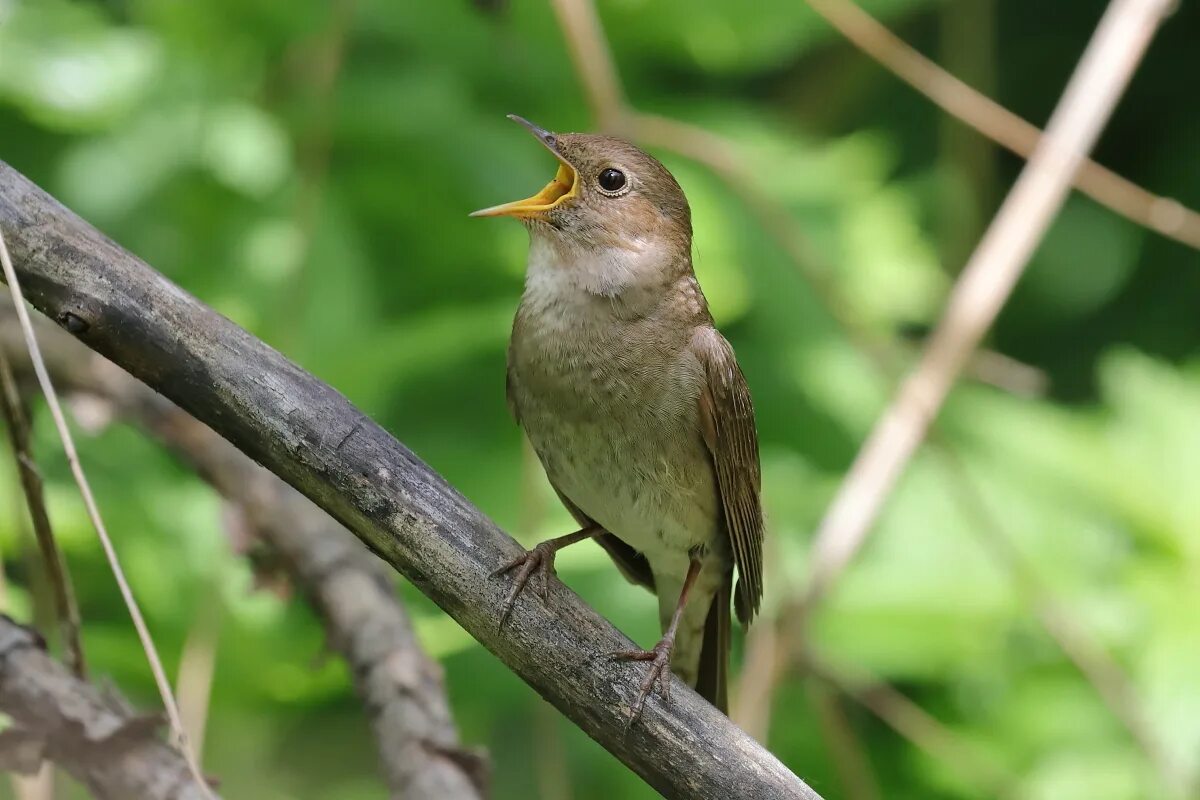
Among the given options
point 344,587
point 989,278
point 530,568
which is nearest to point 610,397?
point 530,568

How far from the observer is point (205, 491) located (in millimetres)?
4027

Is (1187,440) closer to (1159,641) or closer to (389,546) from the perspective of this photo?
(1159,641)

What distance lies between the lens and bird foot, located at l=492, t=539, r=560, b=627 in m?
2.16

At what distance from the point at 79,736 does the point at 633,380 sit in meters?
1.31

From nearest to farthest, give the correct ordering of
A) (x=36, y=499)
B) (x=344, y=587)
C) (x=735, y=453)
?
(x=36, y=499) < (x=735, y=453) < (x=344, y=587)

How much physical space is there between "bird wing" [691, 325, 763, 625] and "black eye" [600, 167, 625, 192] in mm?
394

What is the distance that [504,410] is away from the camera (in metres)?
4.17

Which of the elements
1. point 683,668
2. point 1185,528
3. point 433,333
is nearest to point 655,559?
point 683,668

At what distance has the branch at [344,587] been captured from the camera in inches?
111

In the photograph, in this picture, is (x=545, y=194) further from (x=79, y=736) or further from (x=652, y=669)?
(x=79, y=736)

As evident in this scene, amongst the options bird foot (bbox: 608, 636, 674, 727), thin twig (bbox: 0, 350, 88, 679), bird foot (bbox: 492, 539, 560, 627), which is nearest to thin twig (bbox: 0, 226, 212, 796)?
thin twig (bbox: 0, 350, 88, 679)

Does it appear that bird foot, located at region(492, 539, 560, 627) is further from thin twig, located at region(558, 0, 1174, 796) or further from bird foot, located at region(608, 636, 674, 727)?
thin twig, located at region(558, 0, 1174, 796)

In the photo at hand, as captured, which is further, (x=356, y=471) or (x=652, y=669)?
(x=652, y=669)

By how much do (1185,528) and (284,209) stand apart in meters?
2.92
